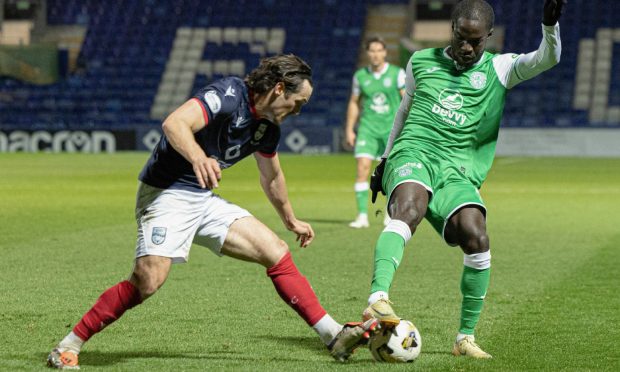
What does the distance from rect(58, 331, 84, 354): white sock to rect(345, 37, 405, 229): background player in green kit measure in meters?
7.77

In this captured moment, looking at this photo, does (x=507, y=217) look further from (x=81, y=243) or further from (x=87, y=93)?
(x=87, y=93)

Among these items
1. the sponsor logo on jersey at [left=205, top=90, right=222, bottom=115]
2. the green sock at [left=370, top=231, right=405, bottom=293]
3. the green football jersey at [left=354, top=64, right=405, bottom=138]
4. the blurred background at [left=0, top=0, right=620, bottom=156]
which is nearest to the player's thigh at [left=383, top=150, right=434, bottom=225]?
the green sock at [left=370, top=231, right=405, bottom=293]

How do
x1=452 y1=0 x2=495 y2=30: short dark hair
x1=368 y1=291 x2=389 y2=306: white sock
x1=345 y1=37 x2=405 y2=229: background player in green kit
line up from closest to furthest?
x1=368 y1=291 x2=389 y2=306: white sock, x1=452 y1=0 x2=495 y2=30: short dark hair, x1=345 y1=37 x2=405 y2=229: background player in green kit

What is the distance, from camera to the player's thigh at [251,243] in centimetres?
540

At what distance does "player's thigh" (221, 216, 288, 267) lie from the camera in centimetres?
540

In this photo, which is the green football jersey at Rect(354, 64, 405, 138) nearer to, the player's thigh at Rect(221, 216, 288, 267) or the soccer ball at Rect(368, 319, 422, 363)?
the player's thigh at Rect(221, 216, 288, 267)

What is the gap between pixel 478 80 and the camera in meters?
5.88

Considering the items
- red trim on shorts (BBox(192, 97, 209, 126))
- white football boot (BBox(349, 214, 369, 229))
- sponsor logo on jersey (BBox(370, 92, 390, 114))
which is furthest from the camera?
sponsor logo on jersey (BBox(370, 92, 390, 114))

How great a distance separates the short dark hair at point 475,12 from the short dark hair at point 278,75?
3.17ft

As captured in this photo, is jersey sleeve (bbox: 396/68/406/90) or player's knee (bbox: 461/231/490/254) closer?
player's knee (bbox: 461/231/490/254)

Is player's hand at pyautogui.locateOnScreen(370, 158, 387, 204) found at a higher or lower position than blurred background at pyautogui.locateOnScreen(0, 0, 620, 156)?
higher

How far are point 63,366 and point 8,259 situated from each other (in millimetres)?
4562

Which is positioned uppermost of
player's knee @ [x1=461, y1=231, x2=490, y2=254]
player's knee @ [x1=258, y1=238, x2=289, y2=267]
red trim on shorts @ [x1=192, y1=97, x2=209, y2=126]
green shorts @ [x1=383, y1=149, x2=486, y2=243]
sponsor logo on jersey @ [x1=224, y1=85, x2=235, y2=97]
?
sponsor logo on jersey @ [x1=224, y1=85, x2=235, y2=97]

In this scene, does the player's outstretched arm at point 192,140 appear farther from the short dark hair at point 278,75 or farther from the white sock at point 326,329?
the white sock at point 326,329
